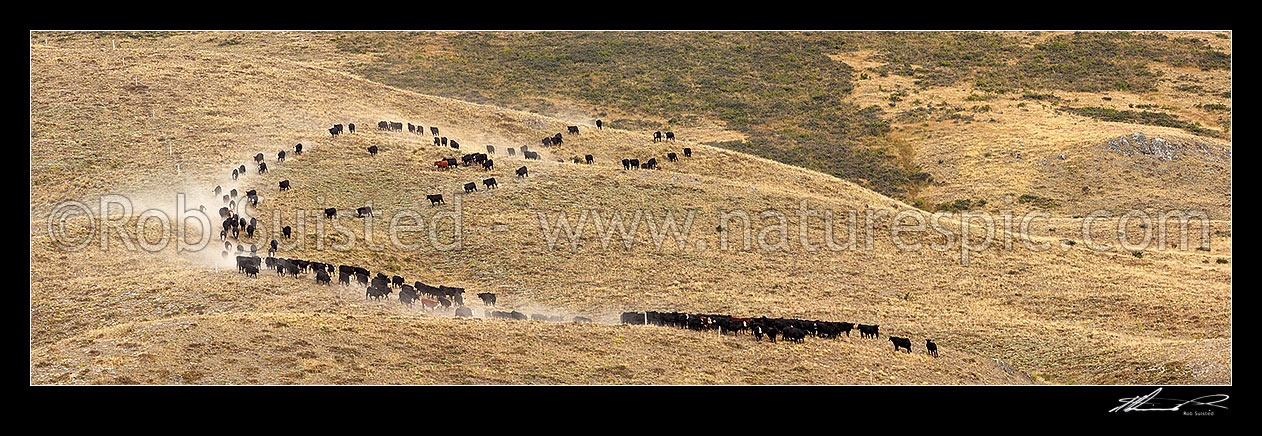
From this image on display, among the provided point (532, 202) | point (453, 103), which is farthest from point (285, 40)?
point (532, 202)

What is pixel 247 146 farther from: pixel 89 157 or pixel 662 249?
pixel 662 249

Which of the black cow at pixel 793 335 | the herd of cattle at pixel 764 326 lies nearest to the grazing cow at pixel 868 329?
the herd of cattle at pixel 764 326

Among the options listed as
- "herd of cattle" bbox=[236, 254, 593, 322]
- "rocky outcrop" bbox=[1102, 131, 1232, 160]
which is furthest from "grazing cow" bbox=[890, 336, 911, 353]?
"rocky outcrop" bbox=[1102, 131, 1232, 160]

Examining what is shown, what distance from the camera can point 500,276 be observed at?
4462 cm

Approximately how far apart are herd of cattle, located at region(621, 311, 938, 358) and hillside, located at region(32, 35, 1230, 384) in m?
0.67

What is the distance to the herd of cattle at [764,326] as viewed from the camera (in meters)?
36.4

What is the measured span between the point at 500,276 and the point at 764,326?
12.8m

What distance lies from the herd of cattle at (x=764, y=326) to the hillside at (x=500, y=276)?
668 mm

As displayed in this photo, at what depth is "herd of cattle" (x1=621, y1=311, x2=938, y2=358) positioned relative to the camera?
36.4 m

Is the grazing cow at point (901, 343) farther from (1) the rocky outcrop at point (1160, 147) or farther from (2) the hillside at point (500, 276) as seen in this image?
(1) the rocky outcrop at point (1160, 147)

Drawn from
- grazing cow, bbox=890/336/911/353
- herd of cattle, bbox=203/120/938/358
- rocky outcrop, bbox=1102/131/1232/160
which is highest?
rocky outcrop, bbox=1102/131/1232/160

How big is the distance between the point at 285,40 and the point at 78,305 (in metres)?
85.0

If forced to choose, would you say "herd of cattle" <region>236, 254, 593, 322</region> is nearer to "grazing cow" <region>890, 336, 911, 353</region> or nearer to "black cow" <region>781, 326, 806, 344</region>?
"black cow" <region>781, 326, 806, 344</region>

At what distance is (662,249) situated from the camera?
49.0m
